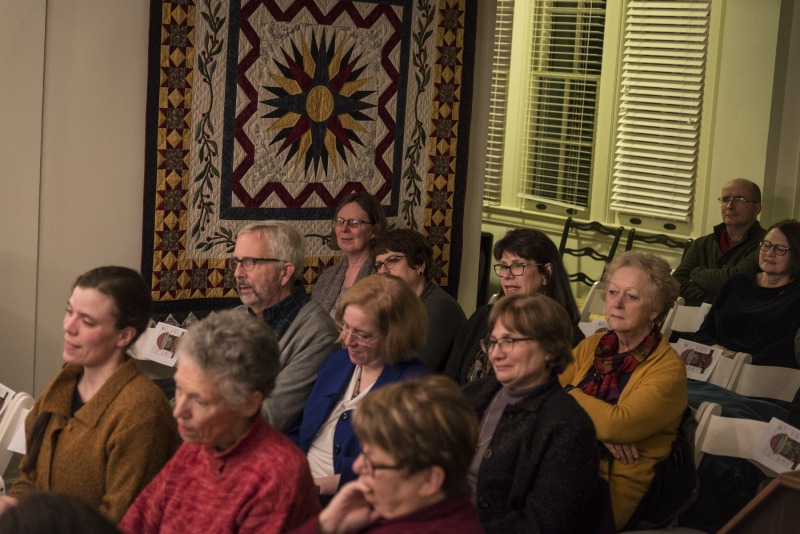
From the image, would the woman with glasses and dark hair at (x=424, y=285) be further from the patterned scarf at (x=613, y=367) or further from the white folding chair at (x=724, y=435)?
the white folding chair at (x=724, y=435)

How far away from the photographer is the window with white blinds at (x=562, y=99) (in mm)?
8156

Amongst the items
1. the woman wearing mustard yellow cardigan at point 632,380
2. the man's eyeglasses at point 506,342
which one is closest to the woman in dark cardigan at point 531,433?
the man's eyeglasses at point 506,342

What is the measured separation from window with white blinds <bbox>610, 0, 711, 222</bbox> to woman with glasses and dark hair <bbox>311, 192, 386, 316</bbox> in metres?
3.33

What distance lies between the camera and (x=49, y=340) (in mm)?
4562

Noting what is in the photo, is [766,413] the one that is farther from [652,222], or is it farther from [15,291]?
[652,222]

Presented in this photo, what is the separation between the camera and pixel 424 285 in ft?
14.5

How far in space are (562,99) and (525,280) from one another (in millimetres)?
4656

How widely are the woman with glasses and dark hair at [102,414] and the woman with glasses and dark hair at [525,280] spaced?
1.51m

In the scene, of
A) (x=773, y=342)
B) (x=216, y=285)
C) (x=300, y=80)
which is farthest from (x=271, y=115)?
(x=773, y=342)

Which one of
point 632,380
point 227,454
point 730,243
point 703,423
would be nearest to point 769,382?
point 703,423

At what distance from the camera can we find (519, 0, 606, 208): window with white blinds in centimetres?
816

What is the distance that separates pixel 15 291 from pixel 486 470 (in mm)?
2563

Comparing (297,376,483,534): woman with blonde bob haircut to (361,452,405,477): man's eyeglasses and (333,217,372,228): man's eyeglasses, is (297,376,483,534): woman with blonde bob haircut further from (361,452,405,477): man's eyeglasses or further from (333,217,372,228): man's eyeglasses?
(333,217,372,228): man's eyeglasses

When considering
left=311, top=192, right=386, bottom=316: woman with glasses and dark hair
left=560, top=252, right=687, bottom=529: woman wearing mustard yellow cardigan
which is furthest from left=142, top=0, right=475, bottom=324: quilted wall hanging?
left=560, top=252, right=687, bottom=529: woman wearing mustard yellow cardigan
